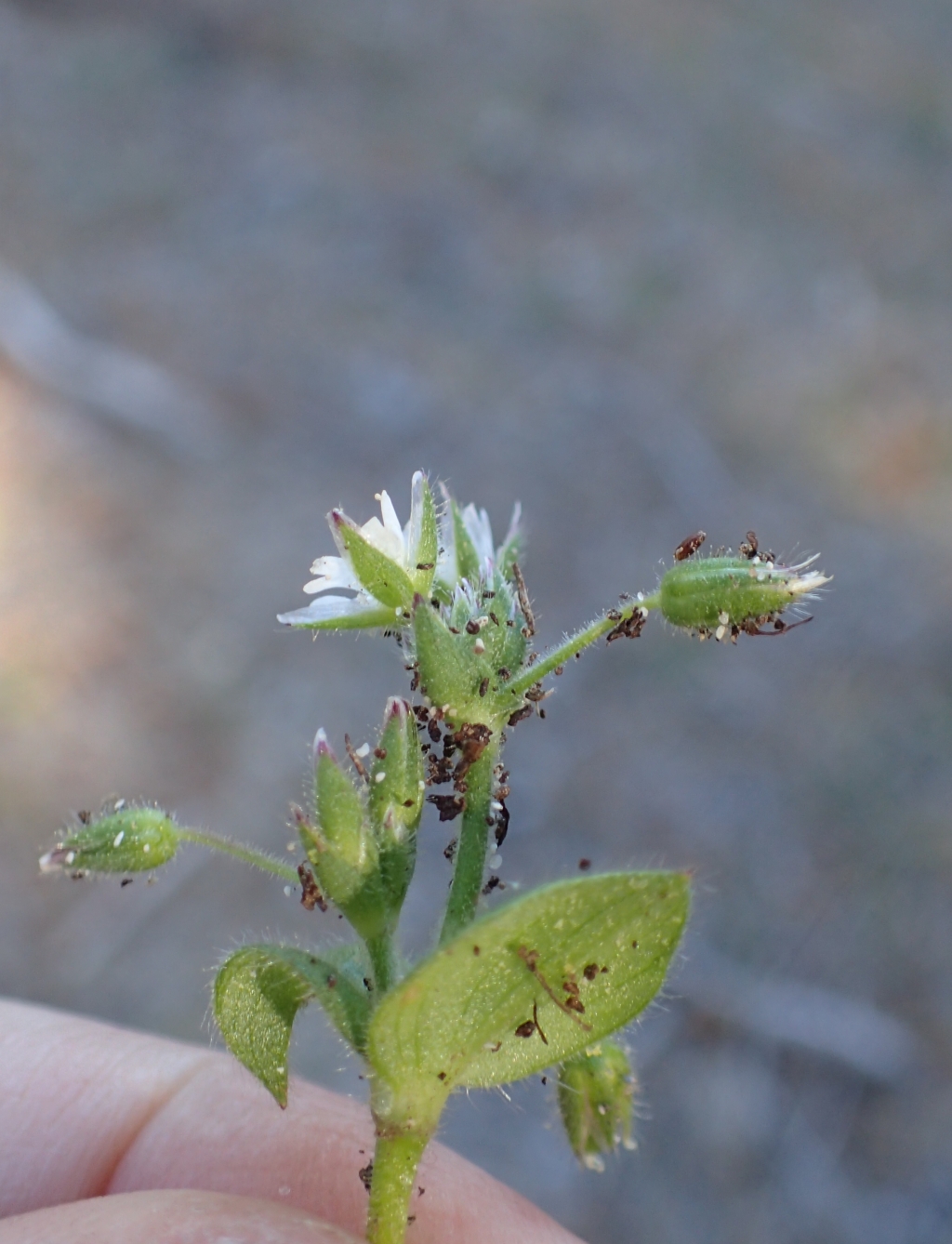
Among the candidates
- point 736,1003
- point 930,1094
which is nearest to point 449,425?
point 736,1003

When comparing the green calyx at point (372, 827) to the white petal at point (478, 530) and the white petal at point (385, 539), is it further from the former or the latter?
the white petal at point (478, 530)

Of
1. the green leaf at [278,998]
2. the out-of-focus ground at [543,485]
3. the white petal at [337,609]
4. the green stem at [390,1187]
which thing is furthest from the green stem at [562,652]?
the out-of-focus ground at [543,485]

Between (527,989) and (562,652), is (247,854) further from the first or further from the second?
(562,652)

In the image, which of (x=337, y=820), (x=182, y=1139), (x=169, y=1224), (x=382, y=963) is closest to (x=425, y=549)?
(x=337, y=820)

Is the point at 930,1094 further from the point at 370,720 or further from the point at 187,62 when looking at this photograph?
the point at 187,62

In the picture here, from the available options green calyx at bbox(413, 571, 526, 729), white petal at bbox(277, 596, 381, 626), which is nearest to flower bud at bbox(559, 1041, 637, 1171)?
green calyx at bbox(413, 571, 526, 729)
